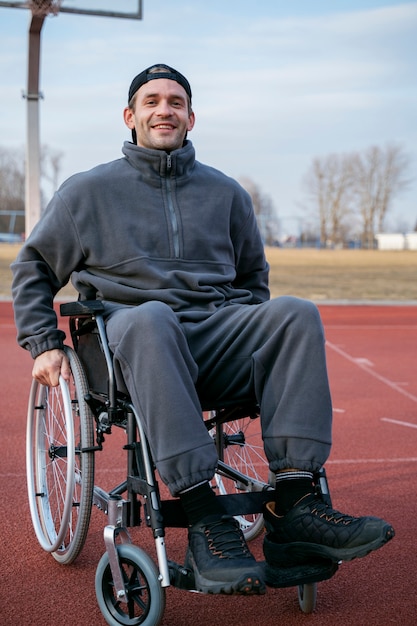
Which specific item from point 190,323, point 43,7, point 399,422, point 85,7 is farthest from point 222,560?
point 85,7

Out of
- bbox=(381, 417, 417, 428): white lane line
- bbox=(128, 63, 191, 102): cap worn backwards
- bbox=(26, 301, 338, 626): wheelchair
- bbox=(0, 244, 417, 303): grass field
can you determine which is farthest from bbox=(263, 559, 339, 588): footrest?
bbox=(0, 244, 417, 303): grass field

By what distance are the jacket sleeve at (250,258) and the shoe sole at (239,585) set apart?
3.62 ft

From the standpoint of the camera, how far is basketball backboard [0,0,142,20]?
751cm

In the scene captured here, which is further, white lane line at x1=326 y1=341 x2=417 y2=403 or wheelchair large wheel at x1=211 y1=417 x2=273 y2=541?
white lane line at x1=326 y1=341 x2=417 y2=403

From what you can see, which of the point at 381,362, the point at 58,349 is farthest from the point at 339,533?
the point at 381,362

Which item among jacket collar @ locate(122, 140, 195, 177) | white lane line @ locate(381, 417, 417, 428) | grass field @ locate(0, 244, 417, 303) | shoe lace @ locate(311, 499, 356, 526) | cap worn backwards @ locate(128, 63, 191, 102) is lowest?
grass field @ locate(0, 244, 417, 303)

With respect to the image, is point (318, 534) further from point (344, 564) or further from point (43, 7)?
point (43, 7)

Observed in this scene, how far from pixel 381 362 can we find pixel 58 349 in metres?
5.62

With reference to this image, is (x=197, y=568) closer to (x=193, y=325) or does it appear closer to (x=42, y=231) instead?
(x=193, y=325)

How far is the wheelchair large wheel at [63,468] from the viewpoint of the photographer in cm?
260

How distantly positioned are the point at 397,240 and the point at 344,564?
167 ft

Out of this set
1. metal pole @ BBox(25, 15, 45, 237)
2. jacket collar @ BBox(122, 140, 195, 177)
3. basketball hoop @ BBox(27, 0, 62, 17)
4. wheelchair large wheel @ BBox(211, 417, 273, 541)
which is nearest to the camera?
jacket collar @ BBox(122, 140, 195, 177)

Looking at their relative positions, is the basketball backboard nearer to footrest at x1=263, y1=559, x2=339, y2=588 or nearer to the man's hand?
the man's hand

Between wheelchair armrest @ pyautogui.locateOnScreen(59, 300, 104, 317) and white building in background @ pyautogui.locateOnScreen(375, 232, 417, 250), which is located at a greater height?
wheelchair armrest @ pyautogui.locateOnScreen(59, 300, 104, 317)
